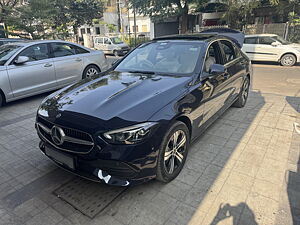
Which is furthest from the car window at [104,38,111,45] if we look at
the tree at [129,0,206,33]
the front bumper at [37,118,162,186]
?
the front bumper at [37,118,162,186]

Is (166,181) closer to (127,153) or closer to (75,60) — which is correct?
(127,153)

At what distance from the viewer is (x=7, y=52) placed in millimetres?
5434

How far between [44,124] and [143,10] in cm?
1745

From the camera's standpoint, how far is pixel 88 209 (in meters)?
2.26

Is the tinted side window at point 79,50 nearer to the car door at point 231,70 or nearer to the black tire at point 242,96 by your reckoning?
the car door at point 231,70

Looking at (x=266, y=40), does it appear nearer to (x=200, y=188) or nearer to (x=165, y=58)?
(x=165, y=58)

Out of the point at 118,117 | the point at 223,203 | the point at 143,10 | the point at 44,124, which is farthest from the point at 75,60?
the point at 143,10

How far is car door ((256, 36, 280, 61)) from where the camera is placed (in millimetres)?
10719

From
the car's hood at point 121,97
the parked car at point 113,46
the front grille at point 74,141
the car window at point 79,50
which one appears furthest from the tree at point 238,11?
the front grille at point 74,141

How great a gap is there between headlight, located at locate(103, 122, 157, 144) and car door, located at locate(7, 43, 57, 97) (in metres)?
4.32

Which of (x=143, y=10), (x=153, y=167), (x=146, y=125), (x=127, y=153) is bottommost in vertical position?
(x=153, y=167)

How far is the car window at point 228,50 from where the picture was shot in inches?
155

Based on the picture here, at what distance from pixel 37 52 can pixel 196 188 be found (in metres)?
5.20

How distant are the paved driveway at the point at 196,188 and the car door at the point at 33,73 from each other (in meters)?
1.84
